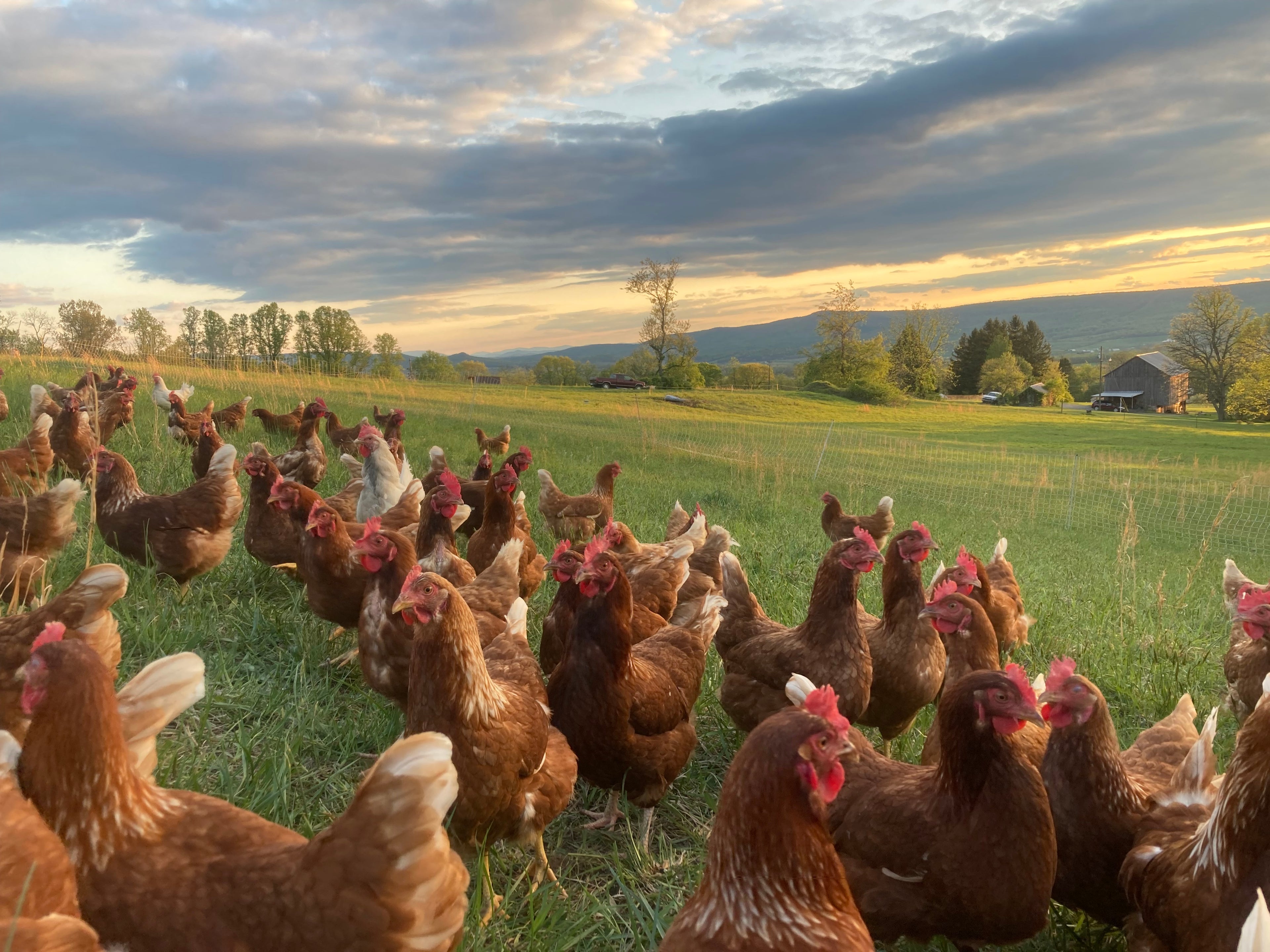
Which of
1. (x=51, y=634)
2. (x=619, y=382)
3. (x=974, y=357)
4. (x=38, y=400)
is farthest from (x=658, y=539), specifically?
(x=974, y=357)

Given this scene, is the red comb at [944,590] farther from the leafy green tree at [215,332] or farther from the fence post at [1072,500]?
the leafy green tree at [215,332]

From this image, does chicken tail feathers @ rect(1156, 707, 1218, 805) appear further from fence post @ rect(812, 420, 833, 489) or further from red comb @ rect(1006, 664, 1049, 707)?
fence post @ rect(812, 420, 833, 489)

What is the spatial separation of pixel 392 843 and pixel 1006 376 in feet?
257

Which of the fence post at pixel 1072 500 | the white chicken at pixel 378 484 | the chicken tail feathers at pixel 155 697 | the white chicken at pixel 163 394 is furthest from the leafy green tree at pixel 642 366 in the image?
the chicken tail feathers at pixel 155 697

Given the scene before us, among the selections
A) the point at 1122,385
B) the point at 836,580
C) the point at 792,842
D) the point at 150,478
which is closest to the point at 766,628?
the point at 836,580

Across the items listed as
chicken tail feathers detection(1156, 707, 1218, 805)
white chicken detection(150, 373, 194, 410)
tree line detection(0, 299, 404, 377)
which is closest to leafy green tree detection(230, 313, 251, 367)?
tree line detection(0, 299, 404, 377)

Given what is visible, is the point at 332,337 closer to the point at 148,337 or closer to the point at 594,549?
the point at 148,337

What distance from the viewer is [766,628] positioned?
485 centimetres

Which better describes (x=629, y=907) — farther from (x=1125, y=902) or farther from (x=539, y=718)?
(x=1125, y=902)

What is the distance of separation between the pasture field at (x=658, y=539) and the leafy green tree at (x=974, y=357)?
55870 mm

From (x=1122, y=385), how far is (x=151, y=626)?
303ft

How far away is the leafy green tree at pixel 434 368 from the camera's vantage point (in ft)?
171

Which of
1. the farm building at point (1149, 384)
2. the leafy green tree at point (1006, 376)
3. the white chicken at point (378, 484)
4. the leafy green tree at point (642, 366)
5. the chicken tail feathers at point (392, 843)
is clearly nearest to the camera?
the chicken tail feathers at point (392, 843)

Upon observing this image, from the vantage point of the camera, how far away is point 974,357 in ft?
260
